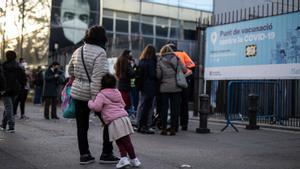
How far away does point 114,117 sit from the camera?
6414mm

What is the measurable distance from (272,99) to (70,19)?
86.7ft

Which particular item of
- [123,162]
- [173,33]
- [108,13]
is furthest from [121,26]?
[123,162]

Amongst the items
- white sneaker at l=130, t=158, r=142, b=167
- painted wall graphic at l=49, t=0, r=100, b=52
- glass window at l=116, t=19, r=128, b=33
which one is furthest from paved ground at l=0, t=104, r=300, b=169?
glass window at l=116, t=19, r=128, b=33

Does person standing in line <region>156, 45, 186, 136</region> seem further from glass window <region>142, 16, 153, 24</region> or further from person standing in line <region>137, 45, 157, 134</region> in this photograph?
glass window <region>142, 16, 153, 24</region>

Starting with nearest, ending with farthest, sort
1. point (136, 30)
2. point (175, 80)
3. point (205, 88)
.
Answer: point (175, 80) < point (205, 88) < point (136, 30)

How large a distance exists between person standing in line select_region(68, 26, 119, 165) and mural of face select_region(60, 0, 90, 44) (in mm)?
31394

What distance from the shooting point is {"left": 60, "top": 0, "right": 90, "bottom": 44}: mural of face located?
3747 centimetres

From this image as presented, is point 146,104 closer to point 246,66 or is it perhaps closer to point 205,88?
point 246,66

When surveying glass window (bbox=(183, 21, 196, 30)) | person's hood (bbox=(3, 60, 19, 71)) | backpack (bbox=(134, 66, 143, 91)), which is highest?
glass window (bbox=(183, 21, 196, 30))

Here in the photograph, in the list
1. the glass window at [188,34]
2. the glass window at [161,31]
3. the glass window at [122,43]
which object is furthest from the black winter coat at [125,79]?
the glass window at [188,34]

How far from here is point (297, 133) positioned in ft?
37.8

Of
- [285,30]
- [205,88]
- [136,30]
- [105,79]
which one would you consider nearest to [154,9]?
[136,30]

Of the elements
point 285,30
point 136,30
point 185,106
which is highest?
point 136,30

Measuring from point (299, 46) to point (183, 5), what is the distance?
34.6 meters
